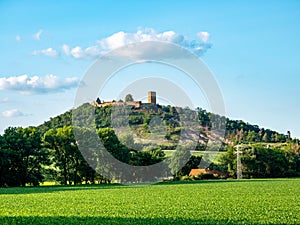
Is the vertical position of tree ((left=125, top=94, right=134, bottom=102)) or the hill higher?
tree ((left=125, top=94, right=134, bottom=102))

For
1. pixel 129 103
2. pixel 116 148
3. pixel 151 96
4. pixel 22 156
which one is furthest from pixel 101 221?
pixel 116 148

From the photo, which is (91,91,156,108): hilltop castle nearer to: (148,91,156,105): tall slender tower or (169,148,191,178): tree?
(148,91,156,105): tall slender tower

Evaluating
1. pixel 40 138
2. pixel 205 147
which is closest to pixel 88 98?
pixel 40 138

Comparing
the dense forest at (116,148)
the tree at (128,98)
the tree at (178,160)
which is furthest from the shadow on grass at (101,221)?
the tree at (178,160)

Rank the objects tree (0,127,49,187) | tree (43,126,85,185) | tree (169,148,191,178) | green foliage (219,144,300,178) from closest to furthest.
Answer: tree (0,127,49,187)
tree (43,126,85,185)
tree (169,148,191,178)
green foliage (219,144,300,178)

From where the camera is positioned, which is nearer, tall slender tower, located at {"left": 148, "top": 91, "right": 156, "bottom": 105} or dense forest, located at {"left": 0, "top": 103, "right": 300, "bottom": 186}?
tall slender tower, located at {"left": 148, "top": 91, "right": 156, "bottom": 105}

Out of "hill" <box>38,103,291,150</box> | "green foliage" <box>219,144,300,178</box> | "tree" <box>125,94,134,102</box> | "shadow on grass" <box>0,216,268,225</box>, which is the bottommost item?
"shadow on grass" <box>0,216,268,225</box>

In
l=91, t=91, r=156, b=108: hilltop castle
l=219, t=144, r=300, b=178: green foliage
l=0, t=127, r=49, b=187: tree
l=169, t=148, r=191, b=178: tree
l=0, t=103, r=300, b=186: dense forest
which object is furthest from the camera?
l=219, t=144, r=300, b=178: green foliage

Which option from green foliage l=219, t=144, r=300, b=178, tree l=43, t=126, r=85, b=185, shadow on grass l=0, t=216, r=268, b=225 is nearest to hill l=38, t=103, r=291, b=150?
tree l=43, t=126, r=85, b=185

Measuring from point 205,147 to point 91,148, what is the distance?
102ft

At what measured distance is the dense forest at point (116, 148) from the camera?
73500 mm

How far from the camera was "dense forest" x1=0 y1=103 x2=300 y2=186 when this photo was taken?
241 ft

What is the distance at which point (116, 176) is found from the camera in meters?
82.8

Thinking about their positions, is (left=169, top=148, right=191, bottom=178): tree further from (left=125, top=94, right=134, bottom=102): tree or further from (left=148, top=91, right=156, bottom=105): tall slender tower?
(left=125, top=94, right=134, bottom=102): tree
